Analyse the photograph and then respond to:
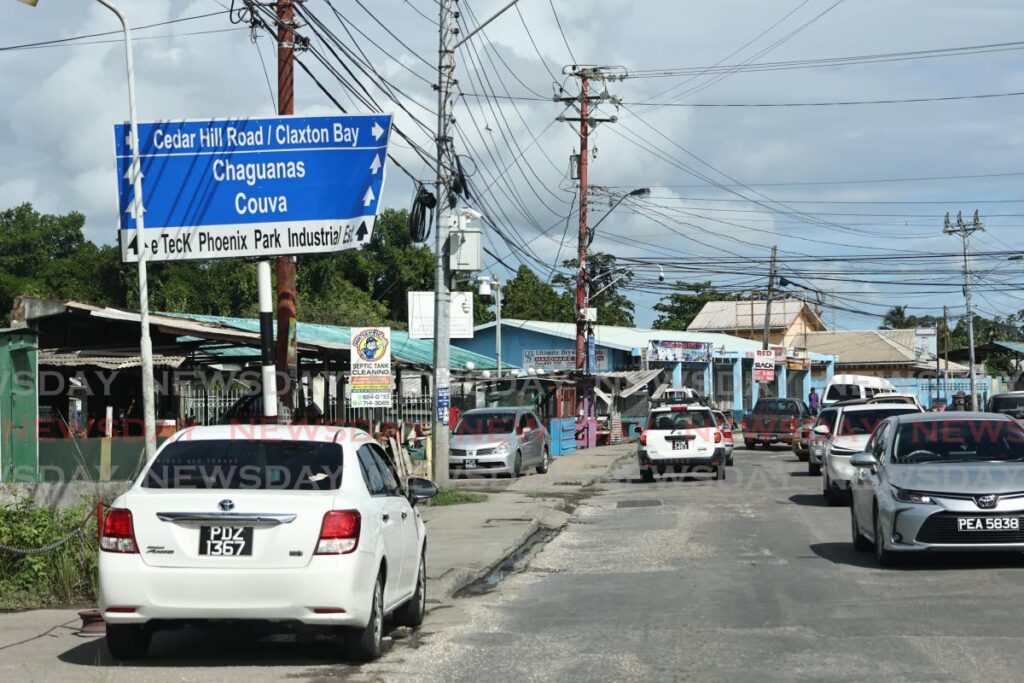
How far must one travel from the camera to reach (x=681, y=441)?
28.2 m

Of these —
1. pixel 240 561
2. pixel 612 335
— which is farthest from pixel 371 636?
pixel 612 335

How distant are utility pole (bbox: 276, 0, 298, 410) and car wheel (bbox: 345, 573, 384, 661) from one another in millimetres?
7359

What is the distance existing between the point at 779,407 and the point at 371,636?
37.5 metres

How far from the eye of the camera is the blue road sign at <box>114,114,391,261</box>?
46.1ft

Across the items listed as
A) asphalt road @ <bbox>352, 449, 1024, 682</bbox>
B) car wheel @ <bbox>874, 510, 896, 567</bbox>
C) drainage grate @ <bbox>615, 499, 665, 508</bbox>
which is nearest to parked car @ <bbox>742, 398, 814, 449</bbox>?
drainage grate @ <bbox>615, 499, 665, 508</bbox>

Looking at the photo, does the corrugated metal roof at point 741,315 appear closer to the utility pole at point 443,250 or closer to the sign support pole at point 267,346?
the utility pole at point 443,250

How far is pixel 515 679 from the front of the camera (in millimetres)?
7988

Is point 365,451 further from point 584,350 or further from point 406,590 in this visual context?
point 584,350

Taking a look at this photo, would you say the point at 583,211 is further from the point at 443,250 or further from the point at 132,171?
the point at 132,171

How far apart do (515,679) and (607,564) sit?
21.1ft

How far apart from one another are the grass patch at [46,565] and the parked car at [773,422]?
3278 centimetres

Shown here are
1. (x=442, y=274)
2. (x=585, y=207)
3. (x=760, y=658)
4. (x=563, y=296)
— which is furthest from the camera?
(x=563, y=296)

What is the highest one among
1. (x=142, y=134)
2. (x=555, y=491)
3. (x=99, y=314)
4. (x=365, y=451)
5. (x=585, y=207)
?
(x=585, y=207)

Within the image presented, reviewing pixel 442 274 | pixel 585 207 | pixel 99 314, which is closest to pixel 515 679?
pixel 99 314
